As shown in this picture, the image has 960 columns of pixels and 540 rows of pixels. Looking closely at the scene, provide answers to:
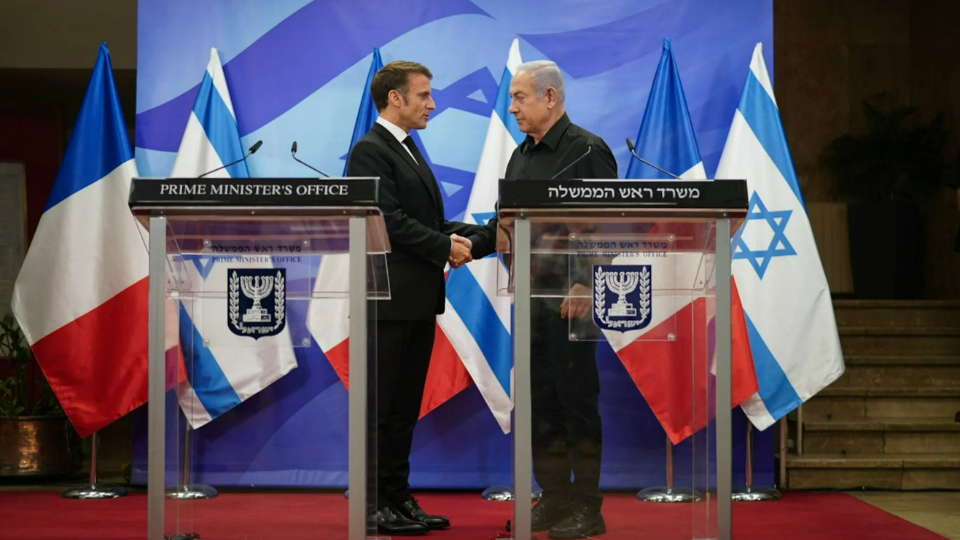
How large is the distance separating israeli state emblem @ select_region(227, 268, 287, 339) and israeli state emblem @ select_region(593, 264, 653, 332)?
31.8 inches

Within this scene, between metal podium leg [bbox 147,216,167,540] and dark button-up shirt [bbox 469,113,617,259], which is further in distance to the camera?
dark button-up shirt [bbox 469,113,617,259]

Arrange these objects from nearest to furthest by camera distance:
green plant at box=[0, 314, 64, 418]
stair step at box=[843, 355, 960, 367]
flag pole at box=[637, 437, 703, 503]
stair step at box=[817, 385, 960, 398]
→ flag pole at box=[637, 437, 703, 503] < green plant at box=[0, 314, 64, 418] < stair step at box=[817, 385, 960, 398] < stair step at box=[843, 355, 960, 367]

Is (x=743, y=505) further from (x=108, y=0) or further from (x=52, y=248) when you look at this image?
(x=108, y=0)

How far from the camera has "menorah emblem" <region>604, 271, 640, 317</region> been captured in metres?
2.58

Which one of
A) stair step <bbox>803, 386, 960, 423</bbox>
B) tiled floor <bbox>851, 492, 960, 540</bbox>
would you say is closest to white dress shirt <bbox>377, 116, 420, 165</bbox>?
tiled floor <bbox>851, 492, 960, 540</bbox>

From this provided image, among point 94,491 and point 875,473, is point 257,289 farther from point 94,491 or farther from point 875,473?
point 875,473

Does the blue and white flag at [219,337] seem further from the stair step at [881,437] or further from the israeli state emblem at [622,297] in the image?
the stair step at [881,437]

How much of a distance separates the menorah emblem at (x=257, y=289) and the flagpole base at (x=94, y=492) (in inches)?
94.7

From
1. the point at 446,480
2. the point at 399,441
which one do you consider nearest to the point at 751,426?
the point at 446,480

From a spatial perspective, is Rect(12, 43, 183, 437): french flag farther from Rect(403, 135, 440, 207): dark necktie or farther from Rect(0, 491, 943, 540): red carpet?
Rect(403, 135, 440, 207): dark necktie

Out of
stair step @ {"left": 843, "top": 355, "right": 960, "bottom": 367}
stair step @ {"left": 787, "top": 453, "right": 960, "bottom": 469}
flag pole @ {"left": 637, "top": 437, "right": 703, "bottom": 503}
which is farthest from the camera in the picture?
stair step @ {"left": 843, "top": 355, "right": 960, "bottom": 367}

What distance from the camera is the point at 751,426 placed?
4695 millimetres

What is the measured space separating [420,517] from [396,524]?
5.8 inches

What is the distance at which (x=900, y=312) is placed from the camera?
635 centimetres
